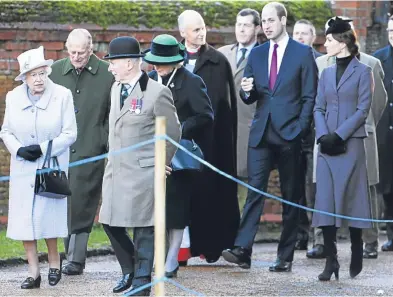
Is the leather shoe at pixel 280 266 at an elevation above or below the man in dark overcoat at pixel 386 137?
below

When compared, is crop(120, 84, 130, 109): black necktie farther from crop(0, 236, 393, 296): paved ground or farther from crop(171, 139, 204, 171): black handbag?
crop(0, 236, 393, 296): paved ground

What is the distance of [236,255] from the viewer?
12922 millimetres

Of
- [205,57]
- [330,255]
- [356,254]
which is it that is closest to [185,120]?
[205,57]

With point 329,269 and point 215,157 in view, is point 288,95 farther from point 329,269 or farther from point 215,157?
point 329,269

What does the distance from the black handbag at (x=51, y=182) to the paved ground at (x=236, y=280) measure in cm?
75

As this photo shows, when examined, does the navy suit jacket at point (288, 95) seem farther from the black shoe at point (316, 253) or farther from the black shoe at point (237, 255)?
the black shoe at point (316, 253)

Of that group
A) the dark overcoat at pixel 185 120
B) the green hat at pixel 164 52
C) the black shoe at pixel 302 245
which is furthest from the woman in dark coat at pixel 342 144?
the black shoe at pixel 302 245

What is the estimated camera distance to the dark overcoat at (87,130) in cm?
1313

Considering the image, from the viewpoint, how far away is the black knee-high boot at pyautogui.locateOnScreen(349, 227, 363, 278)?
40.9 ft

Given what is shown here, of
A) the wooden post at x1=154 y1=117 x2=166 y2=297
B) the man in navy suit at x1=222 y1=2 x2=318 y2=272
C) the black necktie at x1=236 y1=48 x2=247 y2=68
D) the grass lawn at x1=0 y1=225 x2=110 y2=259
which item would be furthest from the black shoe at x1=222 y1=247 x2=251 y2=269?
the wooden post at x1=154 y1=117 x2=166 y2=297

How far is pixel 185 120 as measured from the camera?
12375 mm

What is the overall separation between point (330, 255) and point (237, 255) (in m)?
0.96

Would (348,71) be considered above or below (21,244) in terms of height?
above

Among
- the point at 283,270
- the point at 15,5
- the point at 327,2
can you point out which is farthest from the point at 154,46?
the point at 327,2
